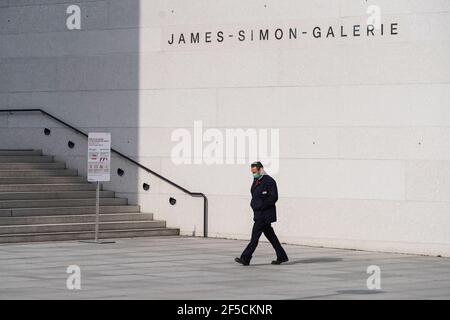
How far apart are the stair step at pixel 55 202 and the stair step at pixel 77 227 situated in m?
0.92

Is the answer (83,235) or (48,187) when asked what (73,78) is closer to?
(48,187)

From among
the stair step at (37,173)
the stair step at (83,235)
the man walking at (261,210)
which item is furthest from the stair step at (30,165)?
the man walking at (261,210)

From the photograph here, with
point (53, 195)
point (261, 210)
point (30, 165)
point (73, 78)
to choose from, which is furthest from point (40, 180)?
point (261, 210)

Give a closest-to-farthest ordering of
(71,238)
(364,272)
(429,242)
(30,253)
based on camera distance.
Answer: (364,272)
(30,253)
(429,242)
(71,238)

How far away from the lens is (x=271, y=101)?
2470cm

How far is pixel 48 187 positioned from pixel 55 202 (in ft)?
2.98

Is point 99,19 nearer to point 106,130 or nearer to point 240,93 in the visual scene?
point 106,130

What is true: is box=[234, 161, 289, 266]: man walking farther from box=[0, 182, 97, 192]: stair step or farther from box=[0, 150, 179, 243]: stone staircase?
box=[0, 182, 97, 192]: stair step

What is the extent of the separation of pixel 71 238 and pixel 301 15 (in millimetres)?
7024

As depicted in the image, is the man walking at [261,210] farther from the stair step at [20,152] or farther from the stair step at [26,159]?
the stair step at [20,152]

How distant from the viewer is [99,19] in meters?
27.0

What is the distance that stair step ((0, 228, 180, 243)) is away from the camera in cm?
2320

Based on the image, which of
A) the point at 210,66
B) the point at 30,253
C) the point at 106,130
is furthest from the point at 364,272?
the point at 106,130

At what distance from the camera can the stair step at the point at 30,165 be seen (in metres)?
26.5
